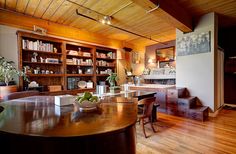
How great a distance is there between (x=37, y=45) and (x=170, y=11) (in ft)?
11.6

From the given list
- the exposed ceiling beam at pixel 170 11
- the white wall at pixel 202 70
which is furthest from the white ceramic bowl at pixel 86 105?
the white wall at pixel 202 70

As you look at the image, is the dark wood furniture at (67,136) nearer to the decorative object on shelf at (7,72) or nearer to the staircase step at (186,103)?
the decorative object on shelf at (7,72)

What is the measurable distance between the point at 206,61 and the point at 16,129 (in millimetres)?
4398

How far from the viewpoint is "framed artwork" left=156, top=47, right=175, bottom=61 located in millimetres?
6778

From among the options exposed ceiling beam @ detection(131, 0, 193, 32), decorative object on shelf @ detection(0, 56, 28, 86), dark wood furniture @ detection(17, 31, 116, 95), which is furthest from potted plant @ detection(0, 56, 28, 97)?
exposed ceiling beam @ detection(131, 0, 193, 32)

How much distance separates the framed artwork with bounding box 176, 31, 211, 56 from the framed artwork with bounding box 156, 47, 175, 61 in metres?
2.49

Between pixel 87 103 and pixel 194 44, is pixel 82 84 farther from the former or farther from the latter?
pixel 194 44

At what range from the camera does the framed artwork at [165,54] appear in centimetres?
678

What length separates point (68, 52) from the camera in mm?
4379

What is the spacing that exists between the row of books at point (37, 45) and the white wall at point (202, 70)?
4.13 m

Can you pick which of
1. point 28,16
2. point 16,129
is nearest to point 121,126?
point 16,129

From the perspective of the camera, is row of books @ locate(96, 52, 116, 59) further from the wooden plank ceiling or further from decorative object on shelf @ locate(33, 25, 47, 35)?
decorative object on shelf @ locate(33, 25, 47, 35)

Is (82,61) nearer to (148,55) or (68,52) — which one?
(68,52)

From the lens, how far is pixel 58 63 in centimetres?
412
